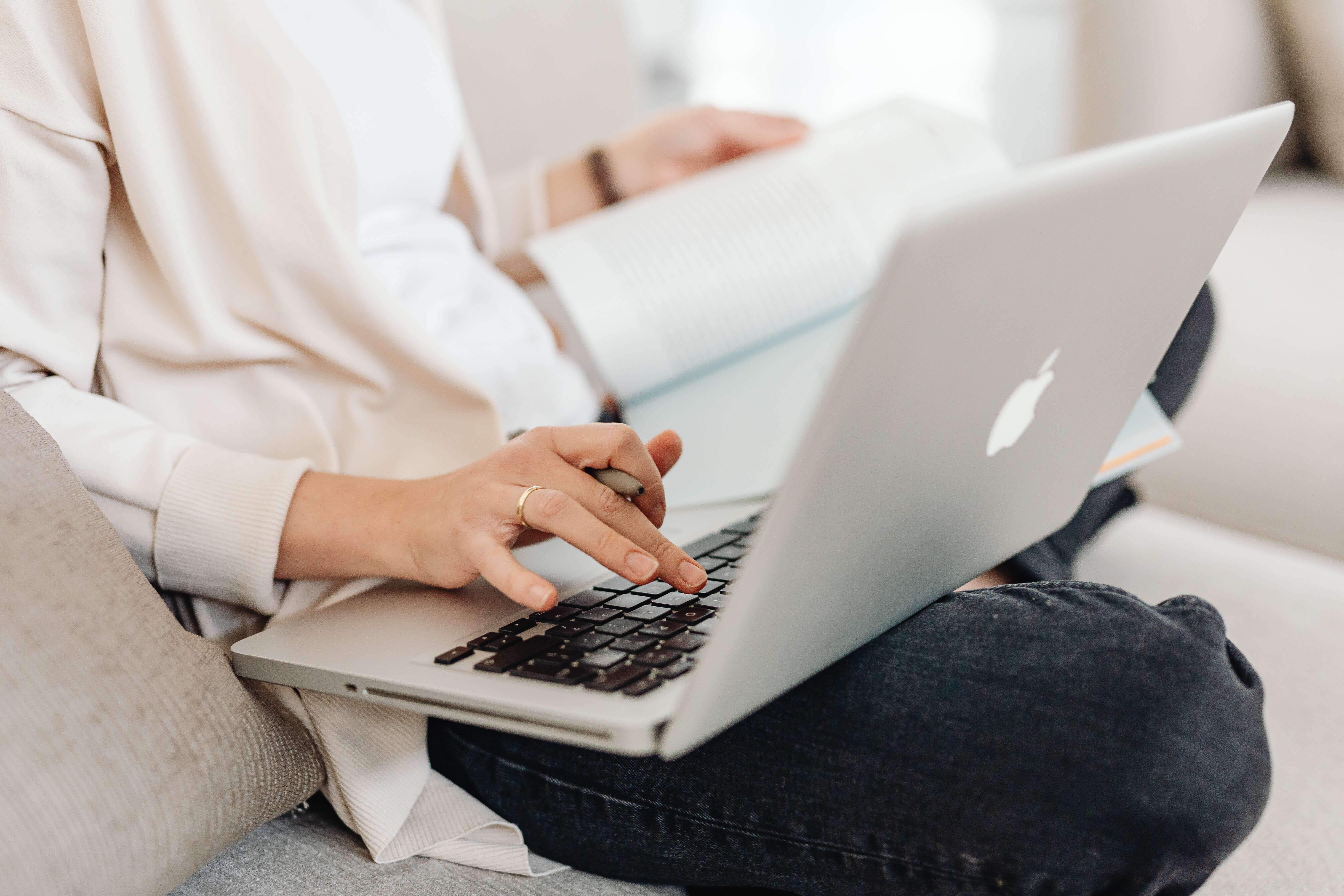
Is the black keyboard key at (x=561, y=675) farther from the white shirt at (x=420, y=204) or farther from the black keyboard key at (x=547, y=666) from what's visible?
the white shirt at (x=420, y=204)

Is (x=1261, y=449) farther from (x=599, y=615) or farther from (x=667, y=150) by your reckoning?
(x=599, y=615)

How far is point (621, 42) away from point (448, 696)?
1.16 meters

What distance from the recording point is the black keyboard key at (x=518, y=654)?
0.43 m

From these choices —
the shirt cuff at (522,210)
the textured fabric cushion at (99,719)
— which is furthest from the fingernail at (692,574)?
Result: the shirt cuff at (522,210)

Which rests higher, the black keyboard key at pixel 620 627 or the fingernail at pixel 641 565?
the fingernail at pixel 641 565

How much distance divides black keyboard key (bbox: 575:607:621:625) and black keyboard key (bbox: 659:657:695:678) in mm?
76

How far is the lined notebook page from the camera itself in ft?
2.76

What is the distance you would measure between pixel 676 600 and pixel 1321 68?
4.28ft

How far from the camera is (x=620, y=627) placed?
47 cm

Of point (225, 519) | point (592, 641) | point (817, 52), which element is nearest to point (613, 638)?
point (592, 641)

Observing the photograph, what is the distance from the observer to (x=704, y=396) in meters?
0.85

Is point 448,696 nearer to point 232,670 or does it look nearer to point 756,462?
point 232,670

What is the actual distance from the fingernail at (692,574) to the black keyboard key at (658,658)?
0.20ft

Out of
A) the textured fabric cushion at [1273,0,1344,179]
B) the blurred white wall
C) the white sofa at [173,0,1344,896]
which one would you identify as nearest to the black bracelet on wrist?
the white sofa at [173,0,1344,896]
